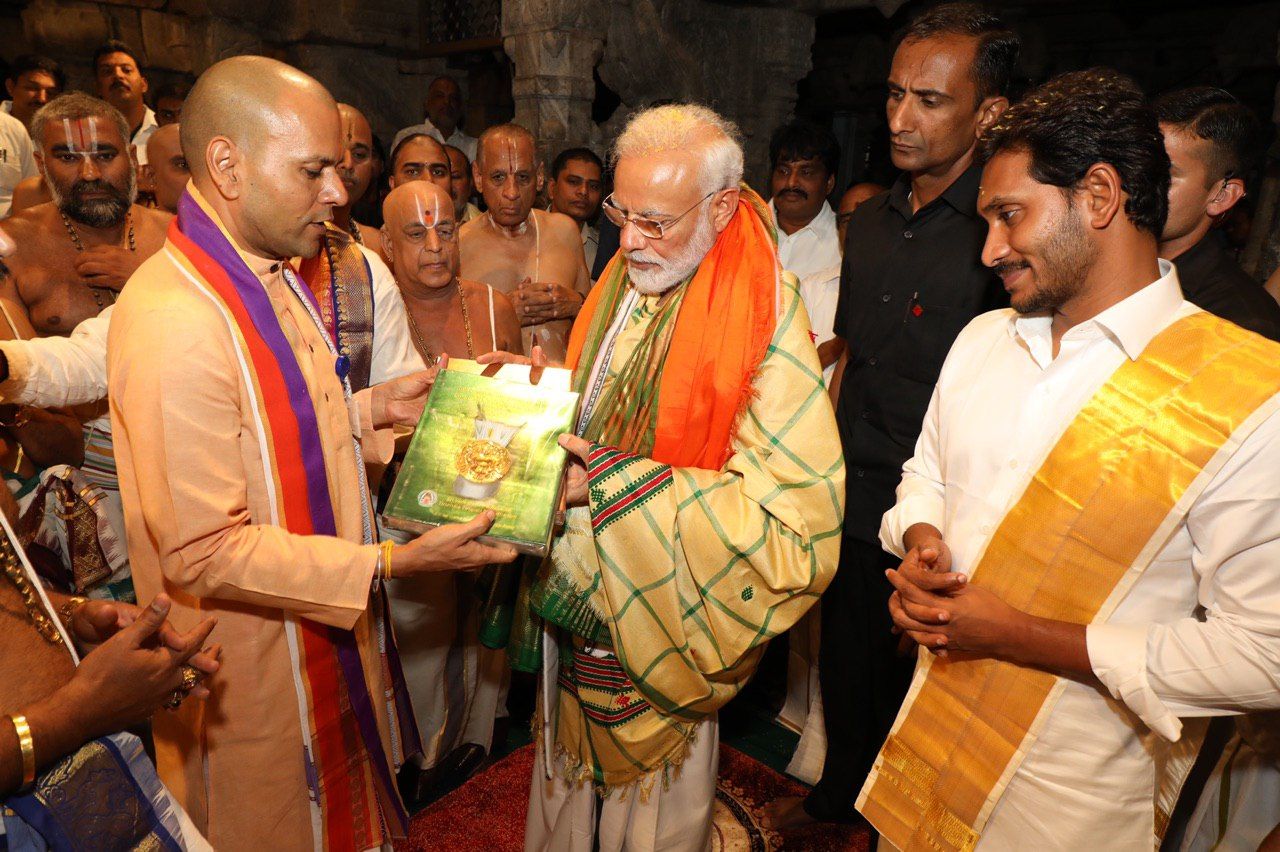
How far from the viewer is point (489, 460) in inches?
74.9

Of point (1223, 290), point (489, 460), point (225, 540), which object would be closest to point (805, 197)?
point (1223, 290)

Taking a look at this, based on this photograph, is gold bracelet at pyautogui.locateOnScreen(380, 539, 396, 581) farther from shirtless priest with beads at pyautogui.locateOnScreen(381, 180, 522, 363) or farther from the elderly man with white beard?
shirtless priest with beads at pyautogui.locateOnScreen(381, 180, 522, 363)

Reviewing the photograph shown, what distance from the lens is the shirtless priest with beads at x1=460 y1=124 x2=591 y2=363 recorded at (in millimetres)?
4391

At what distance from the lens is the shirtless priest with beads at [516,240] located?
4.39 m

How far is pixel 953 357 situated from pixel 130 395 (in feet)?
6.33

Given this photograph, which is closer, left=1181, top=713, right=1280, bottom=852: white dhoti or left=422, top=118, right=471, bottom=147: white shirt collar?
left=1181, top=713, right=1280, bottom=852: white dhoti

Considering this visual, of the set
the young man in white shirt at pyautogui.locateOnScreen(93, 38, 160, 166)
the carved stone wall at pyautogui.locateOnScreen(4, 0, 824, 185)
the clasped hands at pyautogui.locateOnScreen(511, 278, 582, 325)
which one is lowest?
the clasped hands at pyautogui.locateOnScreen(511, 278, 582, 325)

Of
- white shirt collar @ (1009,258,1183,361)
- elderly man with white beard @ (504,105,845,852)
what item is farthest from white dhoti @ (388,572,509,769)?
white shirt collar @ (1009,258,1183,361)

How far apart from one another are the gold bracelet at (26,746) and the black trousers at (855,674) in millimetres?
2390

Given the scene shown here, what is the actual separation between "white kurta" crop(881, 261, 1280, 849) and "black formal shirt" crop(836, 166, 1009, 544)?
2.11 feet

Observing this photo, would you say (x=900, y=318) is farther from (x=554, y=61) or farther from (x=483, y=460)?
(x=554, y=61)

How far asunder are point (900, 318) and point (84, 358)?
269cm

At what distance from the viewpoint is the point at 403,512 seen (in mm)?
1849

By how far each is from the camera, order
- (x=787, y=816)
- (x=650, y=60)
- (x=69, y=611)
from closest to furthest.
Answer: (x=69, y=611)
(x=787, y=816)
(x=650, y=60)
